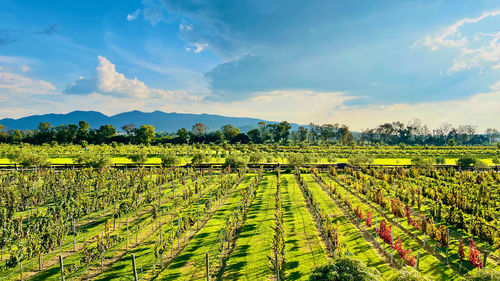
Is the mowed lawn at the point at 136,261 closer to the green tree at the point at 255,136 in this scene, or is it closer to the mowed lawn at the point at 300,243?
the mowed lawn at the point at 300,243

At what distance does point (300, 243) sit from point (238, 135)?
87.5m

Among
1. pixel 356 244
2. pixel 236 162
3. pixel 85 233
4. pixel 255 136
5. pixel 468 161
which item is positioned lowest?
pixel 85 233

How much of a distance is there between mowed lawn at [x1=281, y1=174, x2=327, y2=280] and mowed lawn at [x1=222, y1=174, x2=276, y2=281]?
103 cm

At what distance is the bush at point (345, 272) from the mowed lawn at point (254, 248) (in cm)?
484

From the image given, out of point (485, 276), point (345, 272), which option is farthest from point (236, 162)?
point (485, 276)

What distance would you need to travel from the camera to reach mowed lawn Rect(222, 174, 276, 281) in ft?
35.4

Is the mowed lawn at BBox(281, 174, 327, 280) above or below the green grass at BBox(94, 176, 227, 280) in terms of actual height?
above

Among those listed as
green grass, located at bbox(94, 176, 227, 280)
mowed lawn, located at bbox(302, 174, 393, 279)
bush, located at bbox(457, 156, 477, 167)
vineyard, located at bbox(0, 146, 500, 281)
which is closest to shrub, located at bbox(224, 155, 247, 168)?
vineyard, located at bbox(0, 146, 500, 281)

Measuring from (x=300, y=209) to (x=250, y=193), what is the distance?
15.4ft

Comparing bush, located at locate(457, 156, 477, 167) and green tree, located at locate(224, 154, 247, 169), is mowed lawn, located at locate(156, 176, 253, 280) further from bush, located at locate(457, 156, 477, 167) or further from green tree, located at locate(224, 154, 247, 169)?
bush, located at locate(457, 156, 477, 167)

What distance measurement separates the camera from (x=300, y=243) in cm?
1363

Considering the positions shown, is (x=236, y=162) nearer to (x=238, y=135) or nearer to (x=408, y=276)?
(x=408, y=276)

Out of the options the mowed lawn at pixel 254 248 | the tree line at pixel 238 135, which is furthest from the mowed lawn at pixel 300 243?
the tree line at pixel 238 135

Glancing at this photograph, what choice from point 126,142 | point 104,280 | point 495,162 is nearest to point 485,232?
point 104,280
